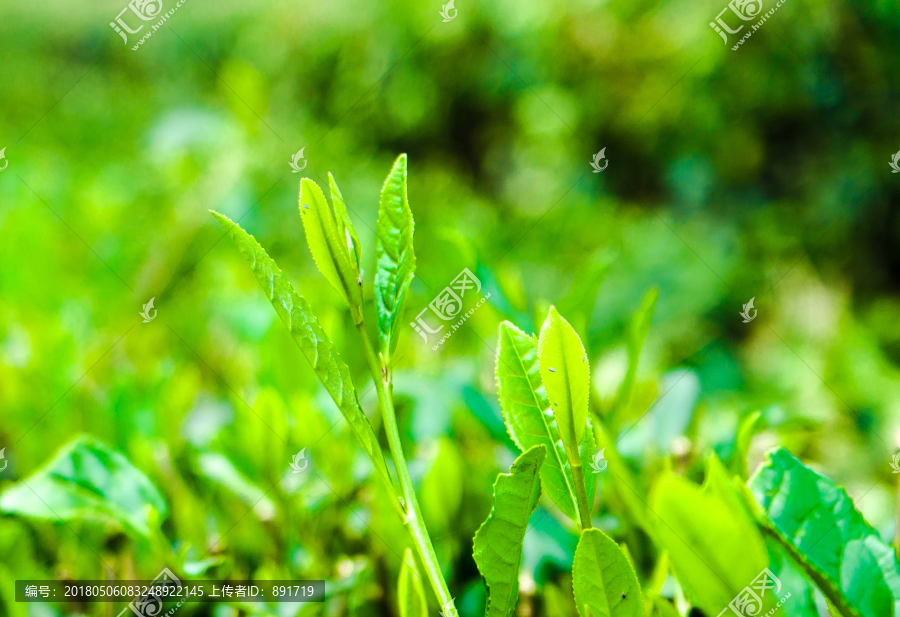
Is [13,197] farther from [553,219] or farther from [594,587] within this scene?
[594,587]

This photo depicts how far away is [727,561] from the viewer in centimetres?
50

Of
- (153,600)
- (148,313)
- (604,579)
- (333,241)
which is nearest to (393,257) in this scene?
(333,241)

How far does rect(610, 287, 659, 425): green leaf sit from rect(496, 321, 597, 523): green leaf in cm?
27

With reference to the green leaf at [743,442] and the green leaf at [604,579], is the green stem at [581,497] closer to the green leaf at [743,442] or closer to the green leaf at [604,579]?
the green leaf at [604,579]

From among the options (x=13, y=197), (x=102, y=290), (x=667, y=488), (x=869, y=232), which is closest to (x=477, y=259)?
(x=667, y=488)

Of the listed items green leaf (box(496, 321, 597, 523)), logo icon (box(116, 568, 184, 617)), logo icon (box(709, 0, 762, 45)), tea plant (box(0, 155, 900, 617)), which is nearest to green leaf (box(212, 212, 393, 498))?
tea plant (box(0, 155, 900, 617))

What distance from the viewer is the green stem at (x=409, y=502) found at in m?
0.48

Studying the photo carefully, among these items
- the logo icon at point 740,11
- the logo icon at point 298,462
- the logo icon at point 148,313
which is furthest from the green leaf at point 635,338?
the logo icon at point 740,11

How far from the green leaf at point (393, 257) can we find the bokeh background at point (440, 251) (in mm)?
289

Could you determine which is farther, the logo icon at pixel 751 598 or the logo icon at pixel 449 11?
the logo icon at pixel 449 11

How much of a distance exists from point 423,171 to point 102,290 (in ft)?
9.37

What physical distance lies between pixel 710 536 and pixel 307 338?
34 cm

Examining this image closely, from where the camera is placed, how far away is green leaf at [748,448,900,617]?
1.73ft

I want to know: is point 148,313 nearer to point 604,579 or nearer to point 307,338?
point 307,338
